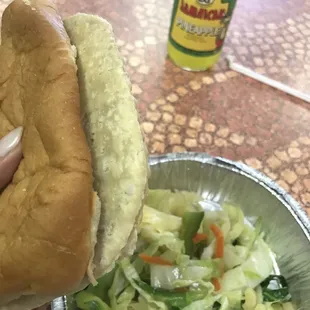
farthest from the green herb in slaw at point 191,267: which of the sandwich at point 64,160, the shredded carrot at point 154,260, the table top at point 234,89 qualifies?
the sandwich at point 64,160

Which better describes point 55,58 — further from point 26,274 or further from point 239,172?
point 239,172

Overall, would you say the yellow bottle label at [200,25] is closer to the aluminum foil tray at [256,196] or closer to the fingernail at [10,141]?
the aluminum foil tray at [256,196]

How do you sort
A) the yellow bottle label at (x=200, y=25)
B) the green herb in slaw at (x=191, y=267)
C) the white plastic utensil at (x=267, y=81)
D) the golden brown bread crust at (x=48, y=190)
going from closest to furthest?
the golden brown bread crust at (x=48, y=190), the green herb in slaw at (x=191, y=267), the yellow bottle label at (x=200, y=25), the white plastic utensil at (x=267, y=81)

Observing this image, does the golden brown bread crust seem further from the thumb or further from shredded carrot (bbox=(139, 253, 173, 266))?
shredded carrot (bbox=(139, 253, 173, 266))

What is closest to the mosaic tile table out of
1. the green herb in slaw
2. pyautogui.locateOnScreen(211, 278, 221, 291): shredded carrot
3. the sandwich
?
the green herb in slaw

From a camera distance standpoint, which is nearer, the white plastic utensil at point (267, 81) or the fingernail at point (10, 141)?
the fingernail at point (10, 141)

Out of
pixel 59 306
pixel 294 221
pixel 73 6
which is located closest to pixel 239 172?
pixel 294 221
